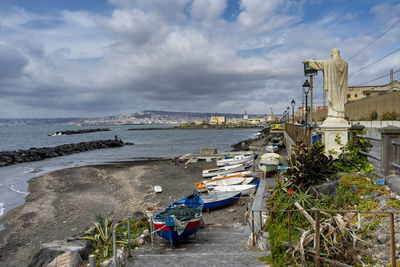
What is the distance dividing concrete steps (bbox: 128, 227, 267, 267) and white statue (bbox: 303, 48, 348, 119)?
5.82m

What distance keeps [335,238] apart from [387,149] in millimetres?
4499

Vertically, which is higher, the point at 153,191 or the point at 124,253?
the point at 124,253

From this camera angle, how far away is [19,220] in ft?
47.5

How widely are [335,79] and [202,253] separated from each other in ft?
25.2

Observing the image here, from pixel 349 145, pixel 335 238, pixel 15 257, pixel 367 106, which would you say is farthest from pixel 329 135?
pixel 367 106

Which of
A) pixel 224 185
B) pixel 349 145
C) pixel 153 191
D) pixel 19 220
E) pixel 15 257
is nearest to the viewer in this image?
pixel 349 145

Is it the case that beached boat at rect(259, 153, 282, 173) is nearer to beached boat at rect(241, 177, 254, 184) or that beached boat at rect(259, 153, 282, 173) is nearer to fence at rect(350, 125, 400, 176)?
beached boat at rect(241, 177, 254, 184)

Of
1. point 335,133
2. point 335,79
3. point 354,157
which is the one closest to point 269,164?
point 335,133

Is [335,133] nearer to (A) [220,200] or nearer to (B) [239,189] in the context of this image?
(A) [220,200]

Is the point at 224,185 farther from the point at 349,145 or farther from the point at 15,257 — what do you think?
the point at 15,257

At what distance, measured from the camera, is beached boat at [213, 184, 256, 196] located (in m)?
16.0

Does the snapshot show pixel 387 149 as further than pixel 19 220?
No

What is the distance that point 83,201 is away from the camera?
17859mm

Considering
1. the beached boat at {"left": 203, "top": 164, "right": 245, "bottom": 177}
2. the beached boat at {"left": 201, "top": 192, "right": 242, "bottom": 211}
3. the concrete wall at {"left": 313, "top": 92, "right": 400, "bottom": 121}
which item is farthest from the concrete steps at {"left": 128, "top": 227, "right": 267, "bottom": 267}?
the concrete wall at {"left": 313, "top": 92, "right": 400, "bottom": 121}
